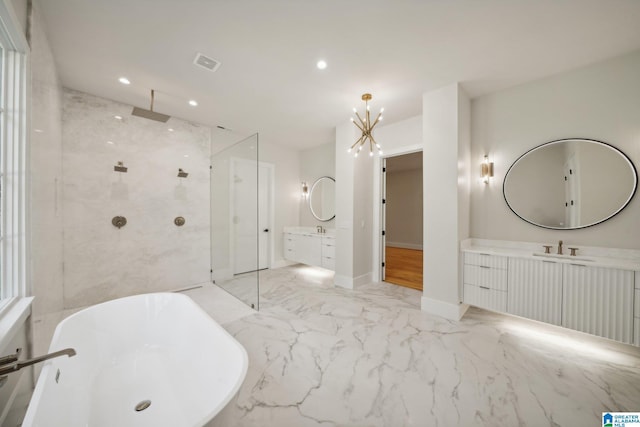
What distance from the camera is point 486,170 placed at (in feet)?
9.27

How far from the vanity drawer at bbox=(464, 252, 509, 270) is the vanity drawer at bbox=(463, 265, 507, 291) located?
36mm

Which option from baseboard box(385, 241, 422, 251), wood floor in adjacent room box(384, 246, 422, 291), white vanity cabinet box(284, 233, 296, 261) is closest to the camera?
wood floor in adjacent room box(384, 246, 422, 291)

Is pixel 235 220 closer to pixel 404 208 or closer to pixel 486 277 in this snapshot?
pixel 486 277

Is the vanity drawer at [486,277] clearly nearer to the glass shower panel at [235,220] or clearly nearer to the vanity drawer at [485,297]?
the vanity drawer at [485,297]

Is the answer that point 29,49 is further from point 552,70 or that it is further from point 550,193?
point 550,193

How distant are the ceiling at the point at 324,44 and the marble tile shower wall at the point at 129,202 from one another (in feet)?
1.55

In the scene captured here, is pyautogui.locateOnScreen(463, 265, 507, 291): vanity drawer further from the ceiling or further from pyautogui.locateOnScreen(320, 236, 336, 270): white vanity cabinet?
the ceiling

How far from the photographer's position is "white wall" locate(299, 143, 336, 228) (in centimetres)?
473

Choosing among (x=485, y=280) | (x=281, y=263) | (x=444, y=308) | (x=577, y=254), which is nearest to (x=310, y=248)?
(x=281, y=263)

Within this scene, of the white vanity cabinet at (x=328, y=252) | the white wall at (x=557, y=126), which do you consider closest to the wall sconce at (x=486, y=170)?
the white wall at (x=557, y=126)

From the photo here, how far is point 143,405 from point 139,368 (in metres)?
0.42

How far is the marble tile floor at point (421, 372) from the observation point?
4.58 ft

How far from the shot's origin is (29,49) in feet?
4.69
